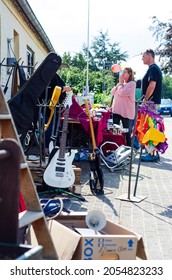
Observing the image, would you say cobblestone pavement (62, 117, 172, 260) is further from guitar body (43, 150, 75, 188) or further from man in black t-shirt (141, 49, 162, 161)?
man in black t-shirt (141, 49, 162, 161)

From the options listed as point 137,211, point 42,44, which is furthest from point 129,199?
point 42,44

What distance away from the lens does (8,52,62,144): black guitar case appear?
555 cm

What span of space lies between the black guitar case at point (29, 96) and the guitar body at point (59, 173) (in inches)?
26.7

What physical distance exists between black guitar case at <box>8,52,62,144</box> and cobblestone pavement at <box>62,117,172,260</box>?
128cm

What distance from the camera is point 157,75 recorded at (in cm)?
734

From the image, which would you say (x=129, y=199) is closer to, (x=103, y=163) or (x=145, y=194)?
(x=145, y=194)

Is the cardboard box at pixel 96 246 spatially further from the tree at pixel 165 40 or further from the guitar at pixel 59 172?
the tree at pixel 165 40

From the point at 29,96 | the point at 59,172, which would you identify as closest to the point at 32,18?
the point at 29,96

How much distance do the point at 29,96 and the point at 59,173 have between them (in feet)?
3.72

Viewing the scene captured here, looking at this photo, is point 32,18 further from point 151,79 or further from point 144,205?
A: point 144,205

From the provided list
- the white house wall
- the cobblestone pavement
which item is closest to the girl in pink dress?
the cobblestone pavement

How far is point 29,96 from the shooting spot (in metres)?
5.61

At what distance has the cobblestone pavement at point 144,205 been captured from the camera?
156 inches

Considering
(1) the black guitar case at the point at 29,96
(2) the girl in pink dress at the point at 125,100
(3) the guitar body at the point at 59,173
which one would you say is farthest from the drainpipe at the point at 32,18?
(3) the guitar body at the point at 59,173
